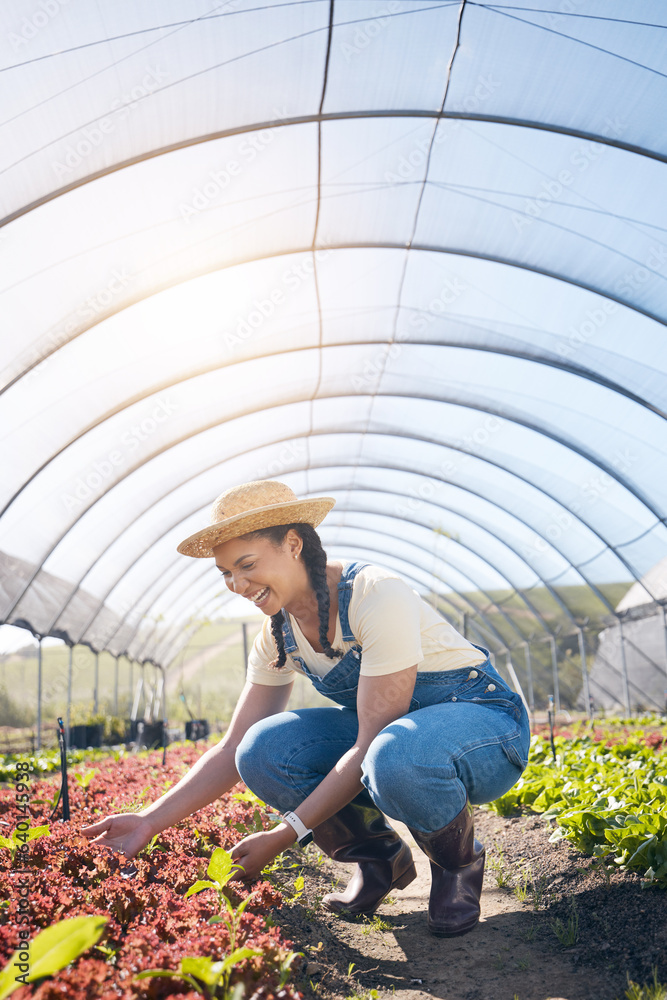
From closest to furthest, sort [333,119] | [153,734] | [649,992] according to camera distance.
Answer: [649,992] → [333,119] → [153,734]

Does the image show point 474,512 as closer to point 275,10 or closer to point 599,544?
point 599,544

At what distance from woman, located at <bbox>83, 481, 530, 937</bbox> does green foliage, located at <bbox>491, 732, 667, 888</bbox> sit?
1.48 ft

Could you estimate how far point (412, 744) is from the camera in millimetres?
2322

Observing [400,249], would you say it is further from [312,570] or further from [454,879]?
[454,879]

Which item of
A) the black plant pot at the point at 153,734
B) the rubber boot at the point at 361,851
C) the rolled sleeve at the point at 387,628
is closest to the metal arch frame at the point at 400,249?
the rolled sleeve at the point at 387,628

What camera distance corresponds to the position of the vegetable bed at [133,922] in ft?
4.93

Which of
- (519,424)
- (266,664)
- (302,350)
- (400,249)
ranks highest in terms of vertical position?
(400,249)

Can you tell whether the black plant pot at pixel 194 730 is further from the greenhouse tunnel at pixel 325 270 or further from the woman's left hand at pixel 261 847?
the woman's left hand at pixel 261 847

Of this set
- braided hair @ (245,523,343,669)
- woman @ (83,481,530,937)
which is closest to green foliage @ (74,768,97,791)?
woman @ (83,481,530,937)

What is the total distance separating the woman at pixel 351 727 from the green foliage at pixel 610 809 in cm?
45

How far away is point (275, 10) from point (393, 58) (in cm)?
98

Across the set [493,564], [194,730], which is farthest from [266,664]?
[493,564]

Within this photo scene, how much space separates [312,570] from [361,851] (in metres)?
1.16

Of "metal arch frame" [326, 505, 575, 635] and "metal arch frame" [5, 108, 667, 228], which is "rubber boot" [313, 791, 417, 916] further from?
"metal arch frame" [326, 505, 575, 635]
